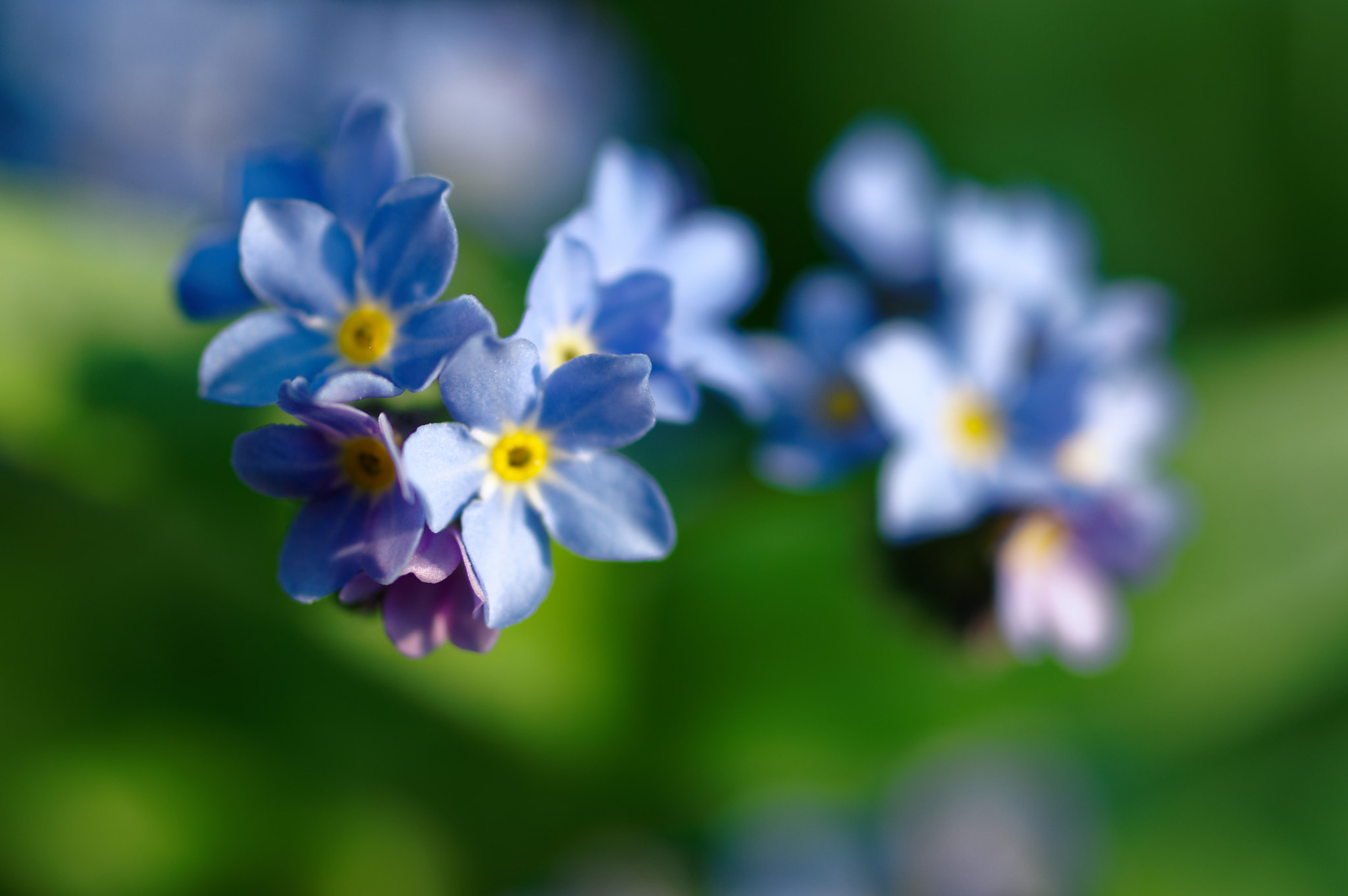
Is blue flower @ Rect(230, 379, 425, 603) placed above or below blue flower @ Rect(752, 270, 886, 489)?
below

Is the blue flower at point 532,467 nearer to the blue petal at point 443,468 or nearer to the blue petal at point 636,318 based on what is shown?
the blue petal at point 443,468

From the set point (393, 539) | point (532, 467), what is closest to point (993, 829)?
point (532, 467)

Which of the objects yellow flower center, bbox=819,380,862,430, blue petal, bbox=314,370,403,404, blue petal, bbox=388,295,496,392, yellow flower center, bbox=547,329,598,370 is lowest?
blue petal, bbox=314,370,403,404

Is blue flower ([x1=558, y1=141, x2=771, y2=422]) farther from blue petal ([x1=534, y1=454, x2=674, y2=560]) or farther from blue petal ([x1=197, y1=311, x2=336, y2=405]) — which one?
blue petal ([x1=197, y1=311, x2=336, y2=405])

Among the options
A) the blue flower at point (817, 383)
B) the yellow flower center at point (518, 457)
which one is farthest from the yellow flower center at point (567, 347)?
the blue flower at point (817, 383)


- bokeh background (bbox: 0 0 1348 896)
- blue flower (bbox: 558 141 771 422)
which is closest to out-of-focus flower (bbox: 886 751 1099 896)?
bokeh background (bbox: 0 0 1348 896)

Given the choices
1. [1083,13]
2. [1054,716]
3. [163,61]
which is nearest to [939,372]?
[1054,716]
